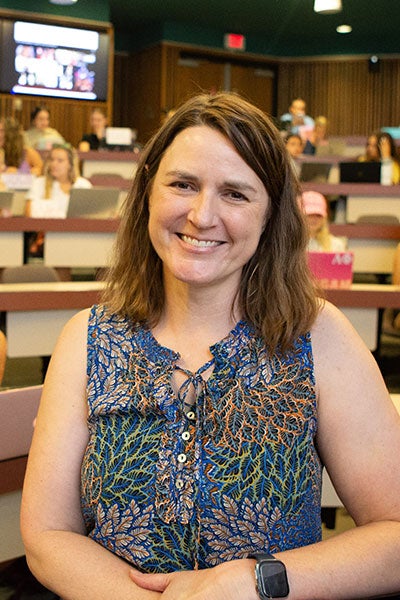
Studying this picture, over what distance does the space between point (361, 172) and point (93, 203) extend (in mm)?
3161

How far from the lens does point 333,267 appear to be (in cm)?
390

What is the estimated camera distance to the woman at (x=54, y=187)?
688cm

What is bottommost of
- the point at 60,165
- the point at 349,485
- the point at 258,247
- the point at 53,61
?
the point at 349,485

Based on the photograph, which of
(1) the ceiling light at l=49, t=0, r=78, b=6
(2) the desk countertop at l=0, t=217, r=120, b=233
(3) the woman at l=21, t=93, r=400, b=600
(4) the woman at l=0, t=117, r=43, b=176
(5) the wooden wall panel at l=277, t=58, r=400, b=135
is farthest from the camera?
(5) the wooden wall panel at l=277, t=58, r=400, b=135

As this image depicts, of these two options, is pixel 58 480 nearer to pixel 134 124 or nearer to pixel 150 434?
pixel 150 434

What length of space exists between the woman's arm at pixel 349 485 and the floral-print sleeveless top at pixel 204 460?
0.03 metres

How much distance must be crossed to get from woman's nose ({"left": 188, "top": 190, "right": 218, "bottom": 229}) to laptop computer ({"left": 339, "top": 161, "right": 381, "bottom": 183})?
701 centimetres

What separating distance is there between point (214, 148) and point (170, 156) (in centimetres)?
9

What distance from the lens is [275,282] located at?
1522mm

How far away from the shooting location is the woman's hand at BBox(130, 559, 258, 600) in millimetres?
1235

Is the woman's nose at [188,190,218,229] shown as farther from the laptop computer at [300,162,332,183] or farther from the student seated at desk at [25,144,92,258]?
the laptop computer at [300,162,332,183]

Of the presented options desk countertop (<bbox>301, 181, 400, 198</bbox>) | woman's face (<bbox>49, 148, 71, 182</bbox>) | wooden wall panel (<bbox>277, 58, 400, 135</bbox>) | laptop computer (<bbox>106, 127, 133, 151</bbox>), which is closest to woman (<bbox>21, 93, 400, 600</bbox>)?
woman's face (<bbox>49, 148, 71, 182</bbox>)

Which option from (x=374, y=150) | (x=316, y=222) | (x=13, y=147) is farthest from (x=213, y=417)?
(x=374, y=150)

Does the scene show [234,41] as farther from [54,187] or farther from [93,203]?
[93,203]
